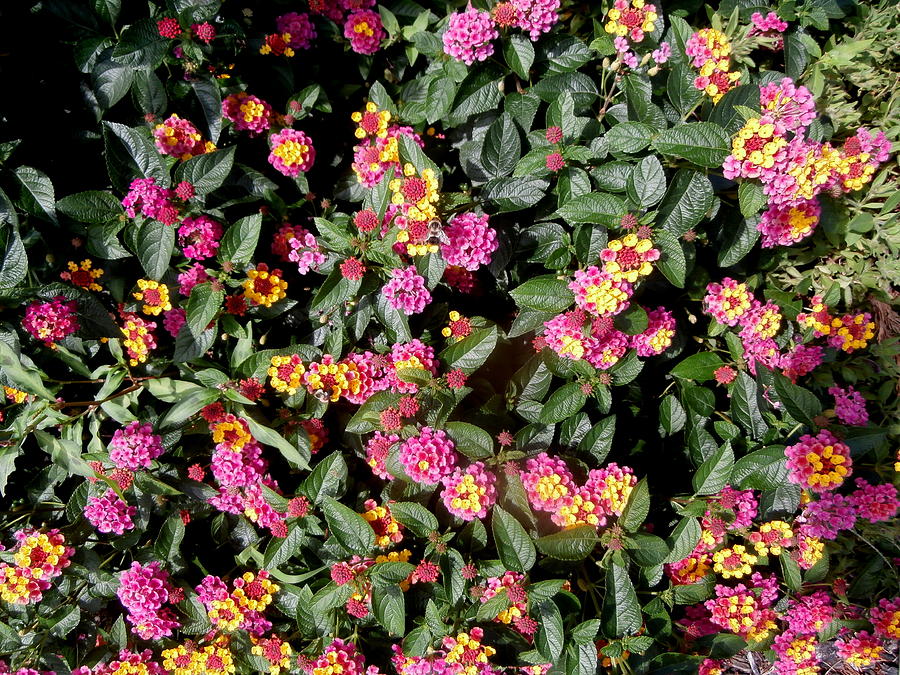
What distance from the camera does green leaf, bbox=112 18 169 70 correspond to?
6.54 feet

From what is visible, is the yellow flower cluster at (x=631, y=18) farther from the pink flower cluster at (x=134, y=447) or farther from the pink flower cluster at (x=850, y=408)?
the pink flower cluster at (x=134, y=447)

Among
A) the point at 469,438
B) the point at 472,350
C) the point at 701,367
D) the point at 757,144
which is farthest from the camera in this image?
the point at 701,367

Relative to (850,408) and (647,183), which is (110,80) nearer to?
(647,183)

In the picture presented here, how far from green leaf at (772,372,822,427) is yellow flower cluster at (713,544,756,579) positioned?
506mm

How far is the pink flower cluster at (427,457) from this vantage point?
76.7 inches

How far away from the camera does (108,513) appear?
6.87 ft

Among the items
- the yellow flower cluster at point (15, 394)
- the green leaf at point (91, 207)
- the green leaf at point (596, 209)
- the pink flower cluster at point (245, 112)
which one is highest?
the pink flower cluster at point (245, 112)

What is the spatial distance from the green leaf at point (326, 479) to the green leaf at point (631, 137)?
4.54ft

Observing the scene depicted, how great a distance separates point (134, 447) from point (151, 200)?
0.80 meters

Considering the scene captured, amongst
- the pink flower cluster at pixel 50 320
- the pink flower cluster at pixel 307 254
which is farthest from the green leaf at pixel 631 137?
the pink flower cluster at pixel 50 320

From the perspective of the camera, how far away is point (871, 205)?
2416mm

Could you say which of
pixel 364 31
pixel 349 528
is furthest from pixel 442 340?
pixel 364 31

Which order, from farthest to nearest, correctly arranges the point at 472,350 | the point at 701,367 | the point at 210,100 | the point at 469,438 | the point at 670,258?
the point at 701,367 → the point at 210,100 → the point at 472,350 → the point at 469,438 → the point at 670,258

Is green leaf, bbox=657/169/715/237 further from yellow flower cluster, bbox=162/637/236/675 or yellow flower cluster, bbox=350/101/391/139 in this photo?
yellow flower cluster, bbox=162/637/236/675
